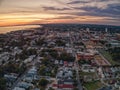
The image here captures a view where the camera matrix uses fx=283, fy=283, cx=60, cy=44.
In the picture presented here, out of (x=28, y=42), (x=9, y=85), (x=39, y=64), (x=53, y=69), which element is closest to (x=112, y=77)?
(x=53, y=69)

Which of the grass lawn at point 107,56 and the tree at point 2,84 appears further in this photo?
the grass lawn at point 107,56

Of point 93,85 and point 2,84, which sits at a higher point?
point 2,84

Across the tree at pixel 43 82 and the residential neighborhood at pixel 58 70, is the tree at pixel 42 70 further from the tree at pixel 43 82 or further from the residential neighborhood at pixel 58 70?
the tree at pixel 43 82

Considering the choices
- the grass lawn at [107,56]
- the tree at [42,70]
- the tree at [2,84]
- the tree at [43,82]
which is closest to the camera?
the tree at [2,84]

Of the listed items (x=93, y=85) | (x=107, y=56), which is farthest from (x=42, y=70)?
(x=107, y=56)

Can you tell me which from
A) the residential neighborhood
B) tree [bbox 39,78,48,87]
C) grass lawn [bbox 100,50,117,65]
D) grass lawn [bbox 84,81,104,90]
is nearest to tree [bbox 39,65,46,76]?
the residential neighborhood

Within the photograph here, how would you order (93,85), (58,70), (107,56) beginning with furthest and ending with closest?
(107,56) → (58,70) → (93,85)

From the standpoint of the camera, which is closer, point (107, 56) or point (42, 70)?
point (42, 70)

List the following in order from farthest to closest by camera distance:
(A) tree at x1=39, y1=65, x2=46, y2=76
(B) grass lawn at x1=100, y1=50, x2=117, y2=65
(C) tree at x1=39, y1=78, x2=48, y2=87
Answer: (B) grass lawn at x1=100, y1=50, x2=117, y2=65
(A) tree at x1=39, y1=65, x2=46, y2=76
(C) tree at x1=39, y1=78, x2=48, y2=87

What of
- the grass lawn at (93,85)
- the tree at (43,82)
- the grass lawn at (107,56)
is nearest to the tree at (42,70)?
the tree at (43,82)

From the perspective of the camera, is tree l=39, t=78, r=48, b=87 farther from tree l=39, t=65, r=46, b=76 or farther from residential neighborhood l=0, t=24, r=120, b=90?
tree l=39, t=65, r=46, b=76

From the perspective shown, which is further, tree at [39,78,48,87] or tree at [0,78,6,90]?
tree at [39,78,48,87]

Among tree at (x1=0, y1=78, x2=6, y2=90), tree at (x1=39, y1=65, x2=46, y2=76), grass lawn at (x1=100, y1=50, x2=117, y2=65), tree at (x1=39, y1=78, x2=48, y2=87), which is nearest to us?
tree at (x1=0, y1=78, x2=6, y2=90)

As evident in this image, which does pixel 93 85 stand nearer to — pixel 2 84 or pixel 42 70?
pixel 42 70
